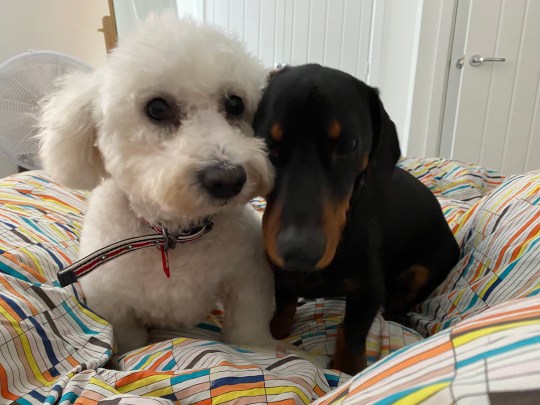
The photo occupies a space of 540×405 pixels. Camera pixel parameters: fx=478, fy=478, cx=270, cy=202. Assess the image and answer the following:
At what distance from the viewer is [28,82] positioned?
212 centimetres

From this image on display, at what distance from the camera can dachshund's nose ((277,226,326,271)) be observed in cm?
79

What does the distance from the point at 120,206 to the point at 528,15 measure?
2.90 metres

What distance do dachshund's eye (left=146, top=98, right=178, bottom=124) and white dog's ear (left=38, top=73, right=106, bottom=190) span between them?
0.12 m

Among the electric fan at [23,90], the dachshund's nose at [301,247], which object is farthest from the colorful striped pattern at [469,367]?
the electric fan at [23,90]

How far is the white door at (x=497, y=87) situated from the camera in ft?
9.56

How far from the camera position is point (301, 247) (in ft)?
2.59

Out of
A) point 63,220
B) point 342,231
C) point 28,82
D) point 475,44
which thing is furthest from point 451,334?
point 475,44

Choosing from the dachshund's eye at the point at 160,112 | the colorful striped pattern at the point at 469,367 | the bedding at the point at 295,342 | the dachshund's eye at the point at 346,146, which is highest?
the dachshund's eye at the point at 160,112

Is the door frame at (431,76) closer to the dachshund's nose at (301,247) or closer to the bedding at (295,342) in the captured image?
the bedding at (295,342)

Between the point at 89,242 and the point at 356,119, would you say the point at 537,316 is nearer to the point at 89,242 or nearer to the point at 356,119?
the point at 356,119

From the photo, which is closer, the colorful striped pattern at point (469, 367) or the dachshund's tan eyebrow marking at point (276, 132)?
the colorful striped pattern at point (469, 367)

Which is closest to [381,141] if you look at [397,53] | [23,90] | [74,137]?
[74,137]

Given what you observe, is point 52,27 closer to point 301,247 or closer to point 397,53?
point 397,53

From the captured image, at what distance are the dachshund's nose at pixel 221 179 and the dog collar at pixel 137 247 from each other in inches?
7.2
